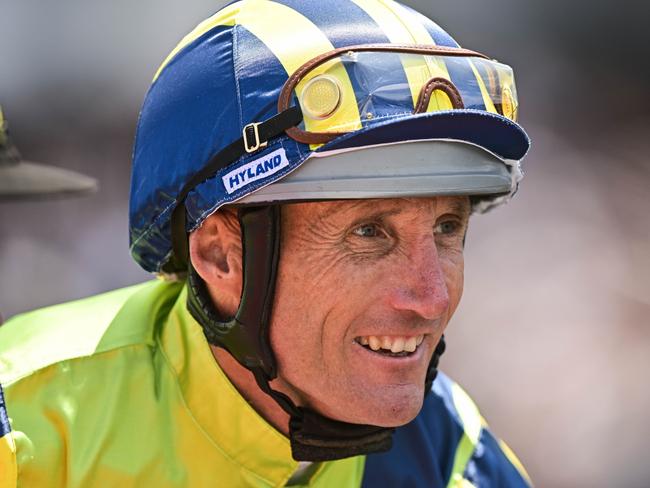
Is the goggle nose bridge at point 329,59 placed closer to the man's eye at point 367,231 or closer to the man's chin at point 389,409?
the man's eye at point 367,231

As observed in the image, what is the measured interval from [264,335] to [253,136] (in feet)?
1.52

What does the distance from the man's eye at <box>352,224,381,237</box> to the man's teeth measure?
0.23m

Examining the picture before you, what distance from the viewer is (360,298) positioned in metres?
2.29

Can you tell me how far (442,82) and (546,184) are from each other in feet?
15.7

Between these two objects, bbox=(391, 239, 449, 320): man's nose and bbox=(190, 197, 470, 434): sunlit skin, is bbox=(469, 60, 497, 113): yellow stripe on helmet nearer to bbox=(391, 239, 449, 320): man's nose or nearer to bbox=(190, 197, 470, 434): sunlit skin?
bbox=(190, 197, 470, 434): sunlit skin

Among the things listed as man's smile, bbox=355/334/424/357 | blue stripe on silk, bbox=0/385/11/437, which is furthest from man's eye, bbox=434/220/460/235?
blue stripe on silk, bbox=0/385/11/437

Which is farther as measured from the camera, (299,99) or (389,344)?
(389,344)

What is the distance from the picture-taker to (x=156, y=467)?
2.45m

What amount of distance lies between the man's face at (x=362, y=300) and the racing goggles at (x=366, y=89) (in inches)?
7.9

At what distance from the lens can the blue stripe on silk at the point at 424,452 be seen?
2.88 m

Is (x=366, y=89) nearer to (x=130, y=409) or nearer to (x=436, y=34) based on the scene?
(x=436, y=34)

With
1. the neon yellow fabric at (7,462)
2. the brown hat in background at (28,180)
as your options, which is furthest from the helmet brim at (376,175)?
the brown hat in background at (28,180)

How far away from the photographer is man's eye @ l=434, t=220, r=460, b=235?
2.46 m

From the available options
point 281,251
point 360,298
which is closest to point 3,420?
point 281,251
